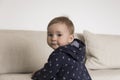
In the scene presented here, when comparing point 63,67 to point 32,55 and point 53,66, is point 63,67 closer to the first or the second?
point 53,66

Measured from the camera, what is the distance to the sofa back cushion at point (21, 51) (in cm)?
169

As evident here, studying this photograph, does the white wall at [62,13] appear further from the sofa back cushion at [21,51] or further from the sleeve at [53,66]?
the sleeve at [53,66]

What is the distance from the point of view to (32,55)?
1.77 metres

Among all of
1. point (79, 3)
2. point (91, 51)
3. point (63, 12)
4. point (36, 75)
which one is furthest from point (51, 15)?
point (36, 75)

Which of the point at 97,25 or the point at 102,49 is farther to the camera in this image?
the point at 97,25

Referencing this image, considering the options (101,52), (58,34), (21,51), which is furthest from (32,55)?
(101,52)

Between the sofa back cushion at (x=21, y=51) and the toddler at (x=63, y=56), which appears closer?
the toddler at (x=63, y=56)

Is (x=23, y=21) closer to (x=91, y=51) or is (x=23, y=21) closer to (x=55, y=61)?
(x=91, y=51)

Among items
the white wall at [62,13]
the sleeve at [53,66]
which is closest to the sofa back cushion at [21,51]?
the white wall at [62,13]

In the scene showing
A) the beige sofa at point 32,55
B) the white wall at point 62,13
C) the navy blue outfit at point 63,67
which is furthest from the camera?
the white wall at point 62,13

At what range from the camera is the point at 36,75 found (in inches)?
55.4

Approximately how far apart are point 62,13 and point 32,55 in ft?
1.70

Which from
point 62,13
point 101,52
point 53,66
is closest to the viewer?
point 53,66

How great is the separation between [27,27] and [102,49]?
0.62 m
